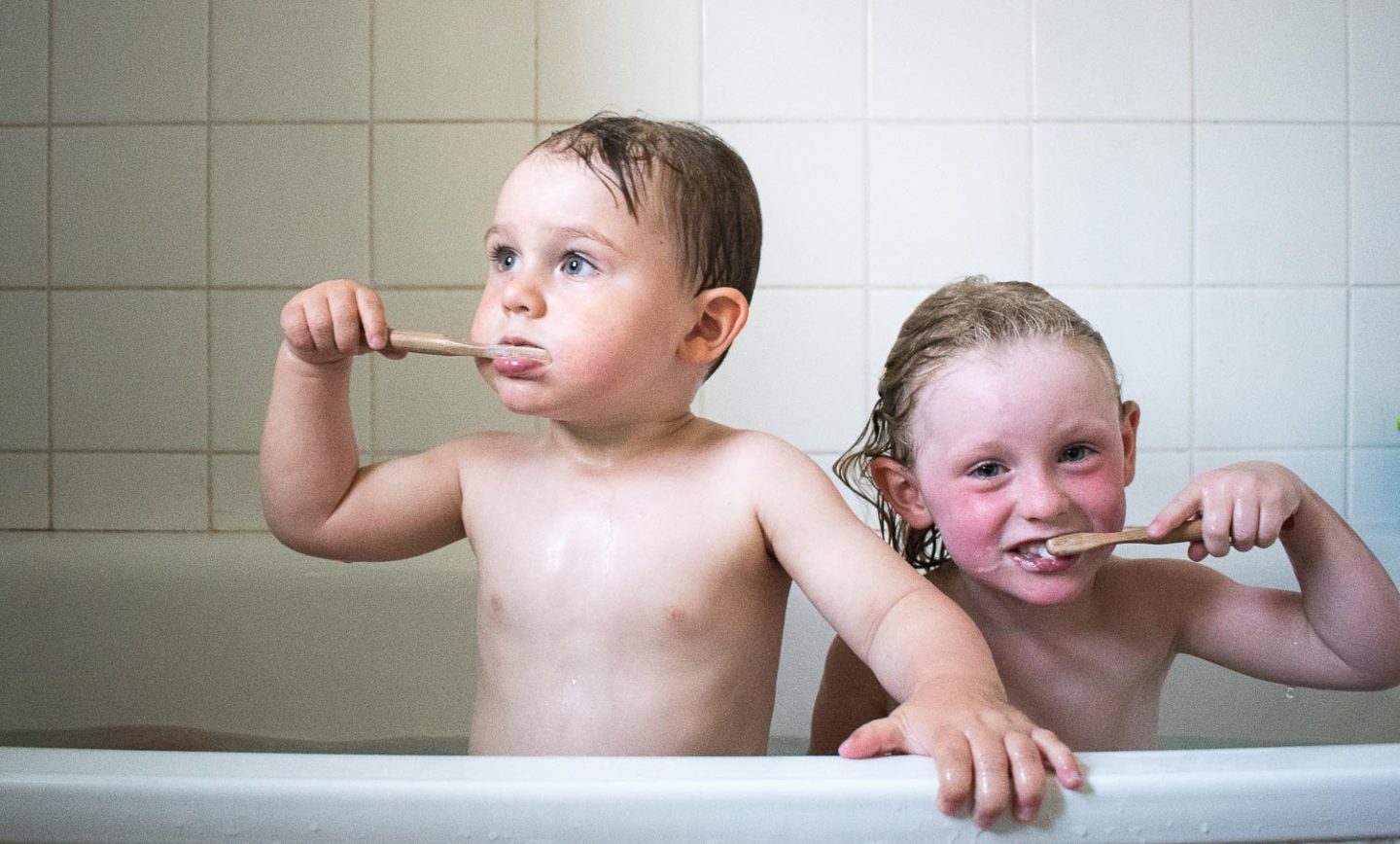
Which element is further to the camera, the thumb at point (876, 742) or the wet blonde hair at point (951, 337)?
the wet blonde hair at point (951, 337)

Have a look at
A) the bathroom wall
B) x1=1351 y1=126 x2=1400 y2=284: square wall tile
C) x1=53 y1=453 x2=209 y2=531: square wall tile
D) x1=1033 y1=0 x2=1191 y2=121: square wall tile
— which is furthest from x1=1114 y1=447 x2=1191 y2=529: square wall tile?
x1=53 y1=453 x2=209 y2=531: square wall tile

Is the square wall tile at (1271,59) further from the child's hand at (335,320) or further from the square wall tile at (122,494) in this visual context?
the square wall tile at (122,494)

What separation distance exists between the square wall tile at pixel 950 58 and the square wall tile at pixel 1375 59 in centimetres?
44

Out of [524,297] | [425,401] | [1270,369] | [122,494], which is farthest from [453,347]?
[1270,369]

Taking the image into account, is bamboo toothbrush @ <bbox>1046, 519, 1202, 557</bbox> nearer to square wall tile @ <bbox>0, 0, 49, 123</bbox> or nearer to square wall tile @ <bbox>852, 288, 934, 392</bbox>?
square wall tile @ <bbox>852, 288, 934, 392</bbox>

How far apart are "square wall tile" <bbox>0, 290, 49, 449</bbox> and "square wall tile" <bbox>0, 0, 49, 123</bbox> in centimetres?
24

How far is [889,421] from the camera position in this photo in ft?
3.34

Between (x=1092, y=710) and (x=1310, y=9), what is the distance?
112 centimetres

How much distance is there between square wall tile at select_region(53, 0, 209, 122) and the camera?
1.58 m

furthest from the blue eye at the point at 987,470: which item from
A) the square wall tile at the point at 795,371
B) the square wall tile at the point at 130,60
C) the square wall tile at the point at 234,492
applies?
the square wall tile at the point at 130,60

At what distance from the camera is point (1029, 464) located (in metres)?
0.88

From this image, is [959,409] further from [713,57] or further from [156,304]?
[156,304]

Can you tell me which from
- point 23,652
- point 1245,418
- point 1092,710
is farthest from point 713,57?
point 23,652

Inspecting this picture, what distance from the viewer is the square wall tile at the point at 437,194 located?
5.15 ft
